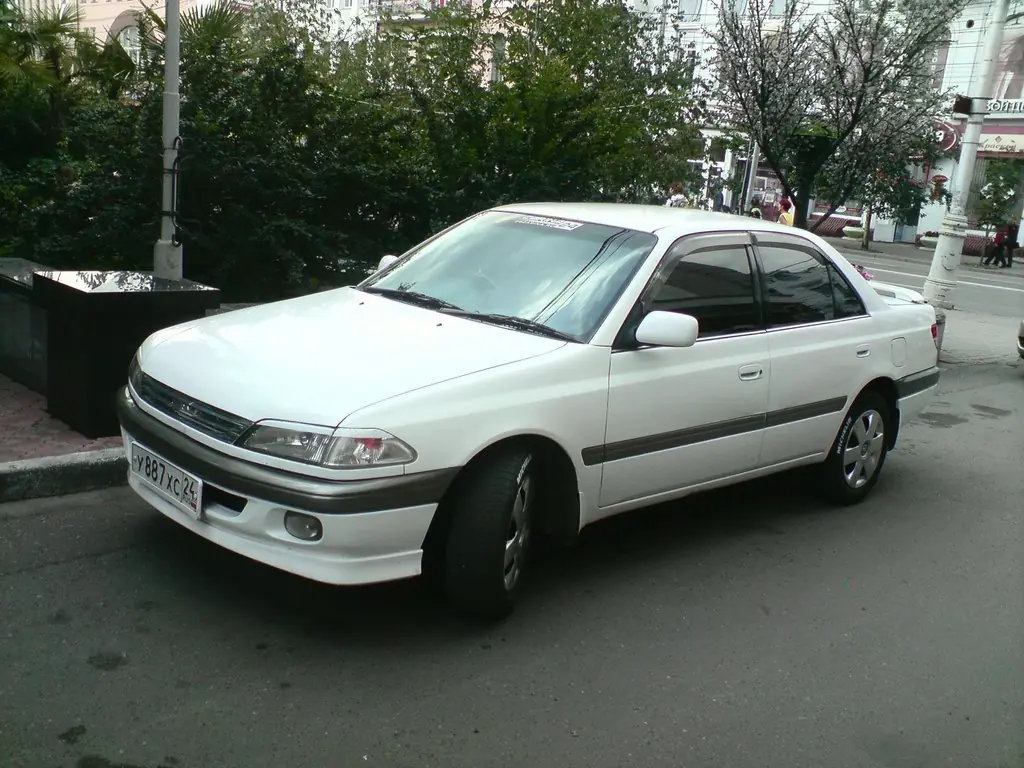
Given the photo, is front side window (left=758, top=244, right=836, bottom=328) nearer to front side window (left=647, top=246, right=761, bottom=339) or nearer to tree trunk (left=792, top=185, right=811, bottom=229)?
front side window (left=647, top=246, right=761, bottom=339)

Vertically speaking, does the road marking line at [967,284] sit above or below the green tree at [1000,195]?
below

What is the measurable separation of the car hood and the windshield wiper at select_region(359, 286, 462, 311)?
0.25ft

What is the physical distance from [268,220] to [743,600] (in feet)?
19.6

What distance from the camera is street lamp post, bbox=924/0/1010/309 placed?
12047mm

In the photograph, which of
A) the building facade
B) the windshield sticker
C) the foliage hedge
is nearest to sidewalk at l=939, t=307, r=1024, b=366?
the foliage hedge

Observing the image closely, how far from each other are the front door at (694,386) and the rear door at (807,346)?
0.13m

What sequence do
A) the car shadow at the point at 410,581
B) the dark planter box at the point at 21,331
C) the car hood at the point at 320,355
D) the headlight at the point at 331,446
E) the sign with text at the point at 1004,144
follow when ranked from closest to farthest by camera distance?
the headlight at the point at 331,446 → the car hood at the point at 320,355 → the car shadow at the point at 410,581 → the dark planter box at the point at 21,331 → the sign with text at the point at 1004,144

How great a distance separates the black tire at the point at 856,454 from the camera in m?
6.05

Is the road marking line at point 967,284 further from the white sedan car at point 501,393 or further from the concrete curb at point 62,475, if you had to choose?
the concrete curb at point 62,475

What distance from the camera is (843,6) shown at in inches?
495

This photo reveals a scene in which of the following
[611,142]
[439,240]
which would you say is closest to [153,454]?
[439,240]

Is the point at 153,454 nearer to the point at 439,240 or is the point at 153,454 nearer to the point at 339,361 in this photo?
the point at 339,361

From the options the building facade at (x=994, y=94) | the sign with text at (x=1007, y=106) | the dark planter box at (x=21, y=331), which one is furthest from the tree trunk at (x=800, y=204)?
the sign with text at (x=1007, y=106)

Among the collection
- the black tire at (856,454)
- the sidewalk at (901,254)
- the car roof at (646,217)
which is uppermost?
the car roof at (646,217)
